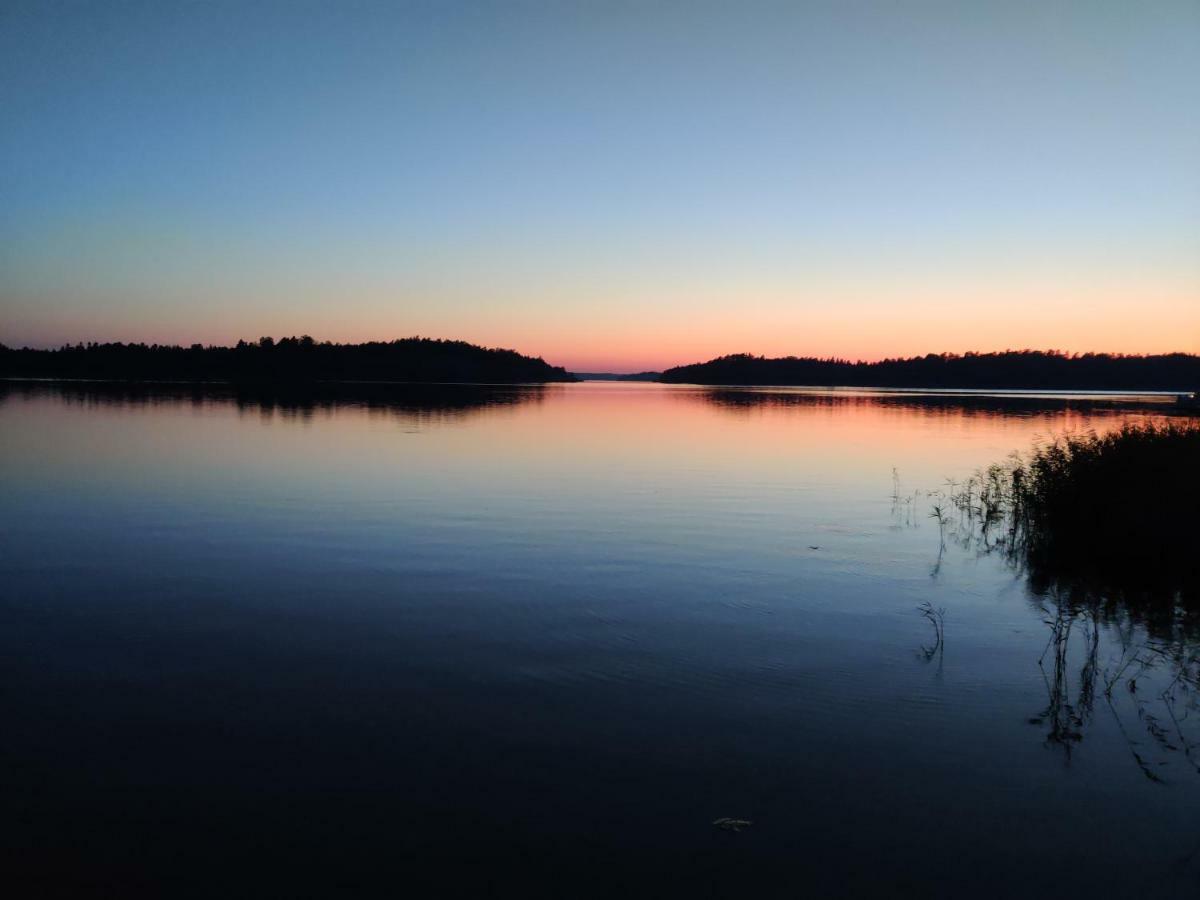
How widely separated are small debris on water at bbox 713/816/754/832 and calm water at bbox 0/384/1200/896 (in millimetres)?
120

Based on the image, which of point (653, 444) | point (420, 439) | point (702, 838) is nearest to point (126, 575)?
point (702, 838)

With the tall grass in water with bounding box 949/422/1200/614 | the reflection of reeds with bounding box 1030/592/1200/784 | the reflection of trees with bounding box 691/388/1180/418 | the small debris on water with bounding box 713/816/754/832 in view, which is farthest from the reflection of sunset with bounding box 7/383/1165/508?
the reflection of trees with bounding box 691/388/1180/418

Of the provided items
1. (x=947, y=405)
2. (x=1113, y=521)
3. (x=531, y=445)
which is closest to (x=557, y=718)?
(x=1113, y=521)

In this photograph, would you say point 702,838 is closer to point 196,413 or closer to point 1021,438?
point 1021,438

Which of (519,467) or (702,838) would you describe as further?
(519,467)

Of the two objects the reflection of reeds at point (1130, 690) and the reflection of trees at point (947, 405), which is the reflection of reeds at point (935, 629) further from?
the reflection of trees at point (947, 405)

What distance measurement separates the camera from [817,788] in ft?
20.5

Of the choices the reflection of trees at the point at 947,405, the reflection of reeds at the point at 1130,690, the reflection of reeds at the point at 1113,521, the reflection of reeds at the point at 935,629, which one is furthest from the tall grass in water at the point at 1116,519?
the reflection of trees at the point at 947,405

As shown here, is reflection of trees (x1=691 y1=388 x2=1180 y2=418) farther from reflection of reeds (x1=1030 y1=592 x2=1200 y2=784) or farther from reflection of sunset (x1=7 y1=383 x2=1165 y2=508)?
reflection of reeds (x1=1030 y1=592 x2=1200 y2=784)

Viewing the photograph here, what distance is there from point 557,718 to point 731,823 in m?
2.18

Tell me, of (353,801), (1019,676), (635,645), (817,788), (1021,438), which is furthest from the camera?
(1021,438)

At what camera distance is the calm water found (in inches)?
209

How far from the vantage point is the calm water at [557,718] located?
530 centimetres

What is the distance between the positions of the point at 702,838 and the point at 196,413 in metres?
53.9
